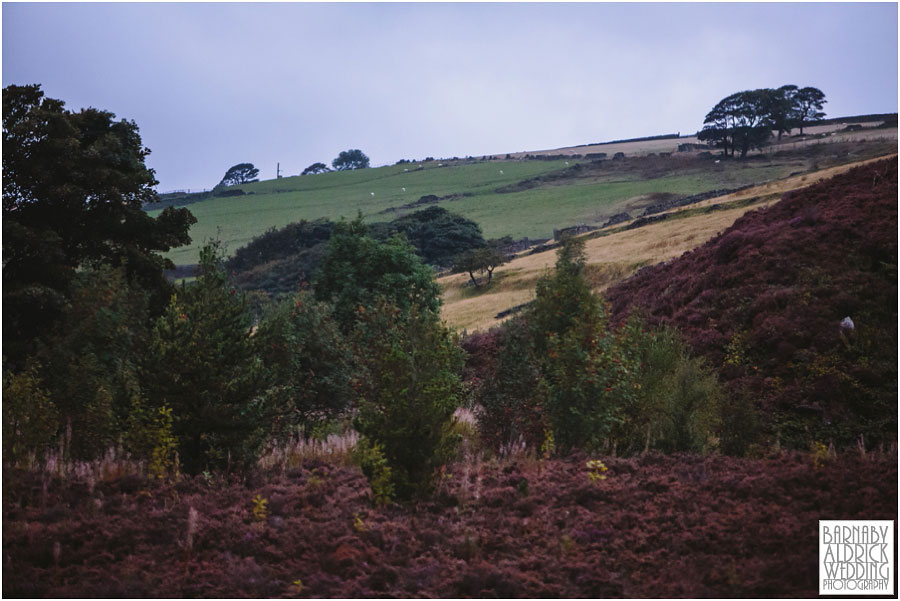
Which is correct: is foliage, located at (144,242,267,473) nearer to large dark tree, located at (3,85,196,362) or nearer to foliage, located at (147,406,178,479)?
foliage, located at (147,406,178,479)

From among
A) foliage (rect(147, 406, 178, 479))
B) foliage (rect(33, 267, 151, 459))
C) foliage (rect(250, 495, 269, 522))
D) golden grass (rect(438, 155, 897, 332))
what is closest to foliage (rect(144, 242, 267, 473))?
foliage (rect(147, 406, 178, 479))

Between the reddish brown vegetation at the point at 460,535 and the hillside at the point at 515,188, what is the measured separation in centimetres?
7101

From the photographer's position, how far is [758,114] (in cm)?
9612

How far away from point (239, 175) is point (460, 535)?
144510 millimetres

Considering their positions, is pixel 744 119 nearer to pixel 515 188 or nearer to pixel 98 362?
pixel 515 188

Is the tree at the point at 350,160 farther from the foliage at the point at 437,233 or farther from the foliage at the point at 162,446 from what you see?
the foliage at the point at 162,446

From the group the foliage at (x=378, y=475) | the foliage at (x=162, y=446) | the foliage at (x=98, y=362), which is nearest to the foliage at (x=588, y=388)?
the foliage at (x=378, y=475)

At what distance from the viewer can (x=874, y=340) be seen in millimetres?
16188

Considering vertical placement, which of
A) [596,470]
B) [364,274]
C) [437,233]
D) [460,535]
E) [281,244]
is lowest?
[460,535]

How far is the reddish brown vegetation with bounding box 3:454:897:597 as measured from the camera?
753cm

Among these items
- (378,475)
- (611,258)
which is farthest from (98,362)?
(611,258)

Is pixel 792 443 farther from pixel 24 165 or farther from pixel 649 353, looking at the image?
pixel 24 165

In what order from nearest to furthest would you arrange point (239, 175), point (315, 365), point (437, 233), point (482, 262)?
1. point (315, 365)
2. point (482, 262)
3. point (437, 233)
4. point (239, 175)

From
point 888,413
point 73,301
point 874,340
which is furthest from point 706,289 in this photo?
point 73,301
